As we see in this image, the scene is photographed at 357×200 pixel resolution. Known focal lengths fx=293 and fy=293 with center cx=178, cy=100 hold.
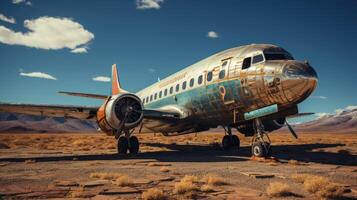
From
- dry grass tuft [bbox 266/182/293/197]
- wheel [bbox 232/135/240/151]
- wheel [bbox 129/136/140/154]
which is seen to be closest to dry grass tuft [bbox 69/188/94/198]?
dry grass tuft [bbox 266/182/293/197]

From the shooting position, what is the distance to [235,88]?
42.2 ft

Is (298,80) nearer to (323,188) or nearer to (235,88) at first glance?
(235,88)

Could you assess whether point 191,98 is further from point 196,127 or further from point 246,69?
point 246,69

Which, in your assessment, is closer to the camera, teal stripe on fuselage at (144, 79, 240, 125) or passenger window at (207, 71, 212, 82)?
teal stripe on fuselage at (144, 79, 240, 125)

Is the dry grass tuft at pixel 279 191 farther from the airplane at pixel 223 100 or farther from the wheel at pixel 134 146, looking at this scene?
the wheel at pixel 134 146

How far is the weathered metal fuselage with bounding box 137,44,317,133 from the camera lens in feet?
35.9

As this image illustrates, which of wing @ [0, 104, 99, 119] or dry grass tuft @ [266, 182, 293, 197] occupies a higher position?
wing @ [0, 104, 99, 119]

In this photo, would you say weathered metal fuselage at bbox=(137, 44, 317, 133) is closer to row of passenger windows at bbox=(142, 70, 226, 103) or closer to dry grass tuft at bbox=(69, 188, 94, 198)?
row of passenger windows at bbox=(142, 70, 226, 103)

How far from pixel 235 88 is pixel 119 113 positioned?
5.99 metres

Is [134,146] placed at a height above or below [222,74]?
Result: below

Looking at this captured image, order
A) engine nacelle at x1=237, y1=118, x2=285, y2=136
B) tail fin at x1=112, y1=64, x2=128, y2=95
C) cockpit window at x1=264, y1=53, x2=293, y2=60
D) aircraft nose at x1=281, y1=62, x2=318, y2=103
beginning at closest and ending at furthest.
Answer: aircraft nose at x1=281, y1=62, x2=318, y2=103 < cockpit window at x1=264, y1=53, x2=293, y2=60 < engine nacelle at x1=237, y1=118, x2=285, y2=136 < tail fin at x1=112, y1=64, x2=128, y2=95

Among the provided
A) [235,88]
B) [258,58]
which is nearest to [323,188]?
[235,88]

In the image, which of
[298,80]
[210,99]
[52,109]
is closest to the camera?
[298,80]

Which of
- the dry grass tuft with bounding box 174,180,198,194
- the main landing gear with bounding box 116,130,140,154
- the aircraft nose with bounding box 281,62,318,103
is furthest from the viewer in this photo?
the main landing gear with bounding box 116,130,140,154
